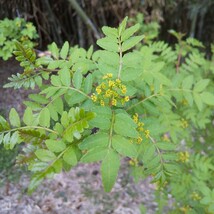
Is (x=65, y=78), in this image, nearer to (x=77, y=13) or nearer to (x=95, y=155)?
(x=95, y=155)

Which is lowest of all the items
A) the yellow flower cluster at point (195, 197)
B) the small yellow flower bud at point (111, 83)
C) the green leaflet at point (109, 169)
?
the yellow flower cluster at point (195, 197)

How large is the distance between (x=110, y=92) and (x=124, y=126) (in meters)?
0.13

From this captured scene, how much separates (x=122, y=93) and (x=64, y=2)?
8.47 feet

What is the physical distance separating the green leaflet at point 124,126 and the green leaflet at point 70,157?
0.43 ft

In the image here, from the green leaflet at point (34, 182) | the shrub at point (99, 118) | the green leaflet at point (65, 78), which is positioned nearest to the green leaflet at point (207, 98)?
the shrub at point (99, 118)

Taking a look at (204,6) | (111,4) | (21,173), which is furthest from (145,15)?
(21,173)

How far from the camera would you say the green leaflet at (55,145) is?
0.76m

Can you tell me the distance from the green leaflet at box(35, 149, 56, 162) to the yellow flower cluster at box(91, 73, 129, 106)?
0.78 ft

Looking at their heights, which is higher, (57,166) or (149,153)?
(57,166)

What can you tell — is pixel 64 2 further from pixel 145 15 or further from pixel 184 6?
pixel 184 6

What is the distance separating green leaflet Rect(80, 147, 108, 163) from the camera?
0.74 m

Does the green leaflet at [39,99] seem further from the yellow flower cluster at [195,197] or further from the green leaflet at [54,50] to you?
the yellow flower cluster at [195,197]

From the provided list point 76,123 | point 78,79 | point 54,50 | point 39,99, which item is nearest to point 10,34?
point 54,50

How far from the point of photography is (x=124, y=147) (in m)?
0.76
